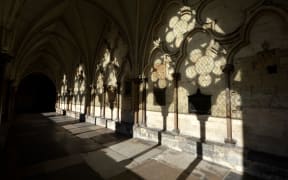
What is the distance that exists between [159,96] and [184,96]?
3.93 feet

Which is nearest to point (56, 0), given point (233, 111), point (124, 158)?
point (124, 158)

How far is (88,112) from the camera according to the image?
1088 centimetres

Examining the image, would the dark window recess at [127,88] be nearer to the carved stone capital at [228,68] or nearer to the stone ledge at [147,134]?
the stone ledge at [147,134]

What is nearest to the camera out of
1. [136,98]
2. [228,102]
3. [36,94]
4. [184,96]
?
[228,102]

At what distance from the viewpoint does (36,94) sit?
24.5 metres

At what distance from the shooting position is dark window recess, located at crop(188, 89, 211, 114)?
14.6ft

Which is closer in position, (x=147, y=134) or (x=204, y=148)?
(x=204, y=148)

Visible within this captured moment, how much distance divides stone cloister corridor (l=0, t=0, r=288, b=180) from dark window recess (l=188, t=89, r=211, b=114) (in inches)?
1.2

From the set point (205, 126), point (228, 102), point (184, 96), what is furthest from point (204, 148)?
point (184, 96)

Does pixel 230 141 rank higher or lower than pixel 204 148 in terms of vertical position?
higher

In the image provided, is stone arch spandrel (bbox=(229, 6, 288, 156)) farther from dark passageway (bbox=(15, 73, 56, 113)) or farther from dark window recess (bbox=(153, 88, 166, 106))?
dark passageway (bbox=(15, 73, 56, 113))

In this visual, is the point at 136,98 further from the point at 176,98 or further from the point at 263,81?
the point at 263,81

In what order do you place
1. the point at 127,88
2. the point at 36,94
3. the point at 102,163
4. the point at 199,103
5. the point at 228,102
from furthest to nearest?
the point at 36,94, the point at 127,88, the point at 199,103, the point at 228,102, the point at 102,163

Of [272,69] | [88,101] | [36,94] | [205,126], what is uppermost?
[272,69]
